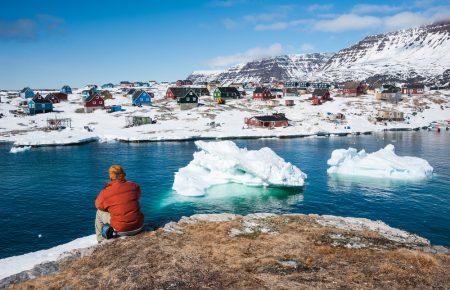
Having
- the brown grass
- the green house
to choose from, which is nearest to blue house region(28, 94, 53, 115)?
the green house

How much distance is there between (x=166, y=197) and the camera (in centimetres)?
3506

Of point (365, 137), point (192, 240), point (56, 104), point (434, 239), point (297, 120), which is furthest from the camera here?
point (56, 104)

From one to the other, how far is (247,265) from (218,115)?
95006 mm

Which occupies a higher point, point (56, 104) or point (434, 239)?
point (56, 104)

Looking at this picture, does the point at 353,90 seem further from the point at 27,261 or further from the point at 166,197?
the point at 27,261

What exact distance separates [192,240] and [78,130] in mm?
82388

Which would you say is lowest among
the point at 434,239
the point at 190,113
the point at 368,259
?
the point at 434,239

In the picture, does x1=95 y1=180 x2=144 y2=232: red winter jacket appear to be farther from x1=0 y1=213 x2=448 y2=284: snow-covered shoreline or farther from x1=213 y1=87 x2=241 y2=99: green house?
x1=213 y1=87 x2=241 y2=99: green house

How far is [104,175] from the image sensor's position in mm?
45375

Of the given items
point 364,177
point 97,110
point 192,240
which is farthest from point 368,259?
point 97,110

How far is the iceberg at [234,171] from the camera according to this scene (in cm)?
3694

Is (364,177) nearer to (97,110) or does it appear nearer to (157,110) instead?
(157,110)

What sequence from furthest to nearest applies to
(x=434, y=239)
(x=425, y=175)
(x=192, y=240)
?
1. (x=425, y=175)
2. (x=434, y=239)
3. (x=192, y=240)

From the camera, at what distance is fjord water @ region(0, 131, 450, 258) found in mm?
27562
